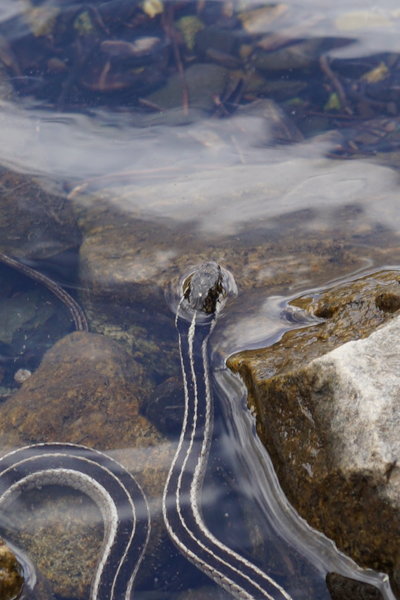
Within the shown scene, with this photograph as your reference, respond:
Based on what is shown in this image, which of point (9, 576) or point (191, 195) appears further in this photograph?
point (191, 195)

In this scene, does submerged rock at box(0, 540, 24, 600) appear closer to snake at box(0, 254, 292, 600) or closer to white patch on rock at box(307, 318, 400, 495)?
snake at box(0, 254, 292, 600)

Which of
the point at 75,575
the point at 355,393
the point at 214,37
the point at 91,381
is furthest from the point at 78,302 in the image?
the point at 214,37

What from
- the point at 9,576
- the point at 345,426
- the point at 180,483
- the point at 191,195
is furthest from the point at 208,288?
the point at 9,576

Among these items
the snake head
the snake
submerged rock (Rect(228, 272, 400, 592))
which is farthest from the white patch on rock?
the snake head

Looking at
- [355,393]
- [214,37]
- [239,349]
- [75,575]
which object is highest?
[214,37]

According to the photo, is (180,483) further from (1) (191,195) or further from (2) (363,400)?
(1) (191,195)

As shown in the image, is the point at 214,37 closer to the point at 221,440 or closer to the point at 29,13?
the point at 29,13
